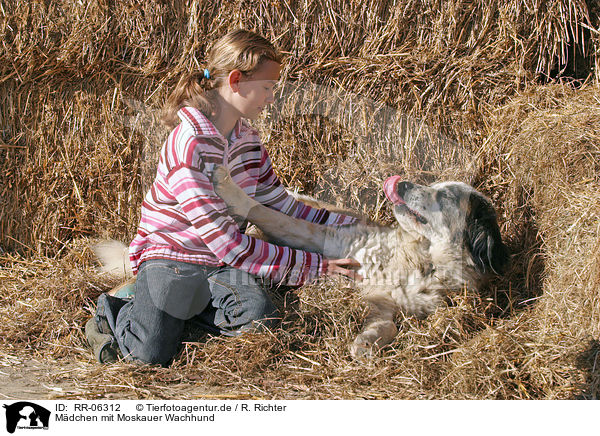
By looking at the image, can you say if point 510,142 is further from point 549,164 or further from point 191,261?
point 191,261

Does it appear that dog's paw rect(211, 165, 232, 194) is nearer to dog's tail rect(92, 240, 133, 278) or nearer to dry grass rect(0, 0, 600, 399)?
dry grass rect(0, 0, 600, 399)

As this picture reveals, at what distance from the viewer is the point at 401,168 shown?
10.1ft

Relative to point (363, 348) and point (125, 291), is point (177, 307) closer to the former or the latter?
point (125, 291)

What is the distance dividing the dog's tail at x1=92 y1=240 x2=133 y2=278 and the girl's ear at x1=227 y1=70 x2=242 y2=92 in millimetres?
1122

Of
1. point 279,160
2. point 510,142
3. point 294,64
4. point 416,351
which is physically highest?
point 294,64

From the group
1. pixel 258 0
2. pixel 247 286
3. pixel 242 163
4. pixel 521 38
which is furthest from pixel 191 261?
pixel 521 38

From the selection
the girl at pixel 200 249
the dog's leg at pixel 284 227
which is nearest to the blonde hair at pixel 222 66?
the girl at pixel 200 249

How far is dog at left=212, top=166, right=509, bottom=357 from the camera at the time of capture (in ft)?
8.18

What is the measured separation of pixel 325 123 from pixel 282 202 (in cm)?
60

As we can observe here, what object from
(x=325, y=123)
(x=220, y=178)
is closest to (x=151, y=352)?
(x=220, y=178)

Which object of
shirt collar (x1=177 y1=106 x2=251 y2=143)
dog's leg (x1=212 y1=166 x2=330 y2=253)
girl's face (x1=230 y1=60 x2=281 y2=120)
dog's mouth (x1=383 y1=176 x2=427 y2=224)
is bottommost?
dog's leg (x1=212 y1=166 x2=330 y2=253)

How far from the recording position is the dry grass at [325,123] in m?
2.48

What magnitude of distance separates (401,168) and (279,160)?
26.5 inches
